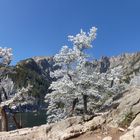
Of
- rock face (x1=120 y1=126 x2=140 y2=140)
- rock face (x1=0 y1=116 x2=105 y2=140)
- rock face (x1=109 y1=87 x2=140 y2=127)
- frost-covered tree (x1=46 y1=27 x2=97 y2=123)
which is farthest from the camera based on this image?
frost-covered tree (x1=46 y1=27 x2=97 y2=123)

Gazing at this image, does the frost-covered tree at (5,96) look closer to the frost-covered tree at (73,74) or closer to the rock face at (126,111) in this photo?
the frost-covered tree at (73,74)

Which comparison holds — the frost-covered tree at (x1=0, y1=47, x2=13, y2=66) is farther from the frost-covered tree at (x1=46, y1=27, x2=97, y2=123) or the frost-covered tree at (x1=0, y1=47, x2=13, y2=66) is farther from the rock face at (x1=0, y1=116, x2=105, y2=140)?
the rock face at (x1=0, y1=116, x2=105, y2=140)

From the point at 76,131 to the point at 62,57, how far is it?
53.0ft

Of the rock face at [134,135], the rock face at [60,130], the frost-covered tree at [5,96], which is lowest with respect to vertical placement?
the rock face at [134,135]

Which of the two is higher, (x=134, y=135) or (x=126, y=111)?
(x=126, y=111)

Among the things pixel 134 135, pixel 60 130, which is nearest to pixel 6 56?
pixel 60 130

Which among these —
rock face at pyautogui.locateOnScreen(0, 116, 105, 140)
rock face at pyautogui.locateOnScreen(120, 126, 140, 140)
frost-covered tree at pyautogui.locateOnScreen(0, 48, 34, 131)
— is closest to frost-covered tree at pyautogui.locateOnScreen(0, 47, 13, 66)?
frost-covered tree at pyautogui.locateOnScreen(0, 48, 34, 131)

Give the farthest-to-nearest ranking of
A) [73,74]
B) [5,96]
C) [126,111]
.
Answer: [5,96]
[73,74]
[126,111]

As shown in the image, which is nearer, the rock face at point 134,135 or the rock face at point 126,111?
the rock face at point 134,135

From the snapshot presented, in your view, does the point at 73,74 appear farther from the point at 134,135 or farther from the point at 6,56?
the point at 134,135

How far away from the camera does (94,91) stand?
36125mm

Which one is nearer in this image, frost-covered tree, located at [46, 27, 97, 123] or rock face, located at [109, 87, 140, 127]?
rock face, located at [109, 87, 140, 127]

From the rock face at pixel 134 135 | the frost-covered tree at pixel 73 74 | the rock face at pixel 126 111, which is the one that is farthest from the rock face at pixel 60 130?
the frost-covered tree at pixel 73 74

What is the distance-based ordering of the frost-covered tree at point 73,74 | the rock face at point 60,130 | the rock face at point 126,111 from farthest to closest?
the frost-covered tree at point 73,74 → the rock face at point 60,130 → the rock face at point 126,111
